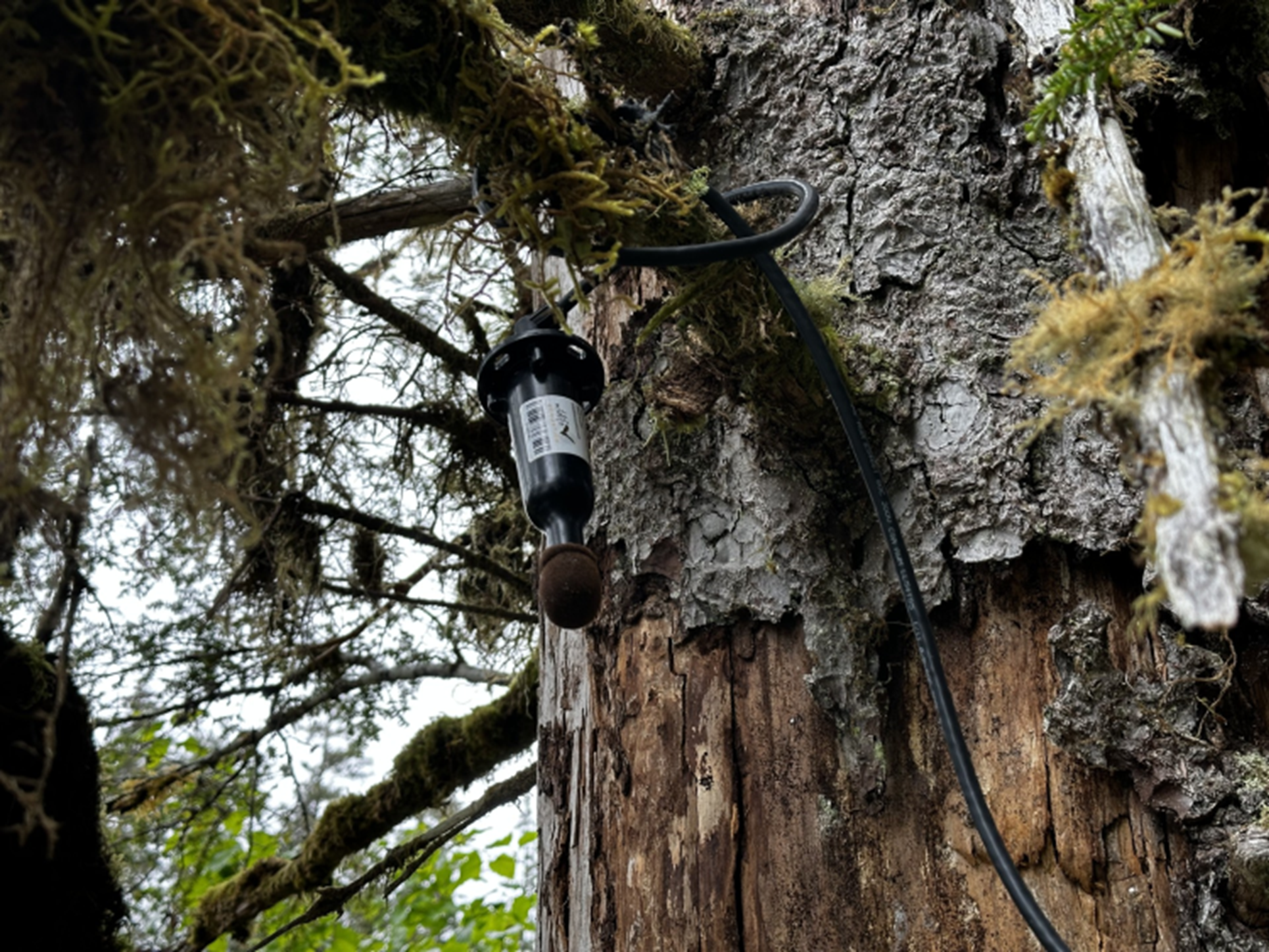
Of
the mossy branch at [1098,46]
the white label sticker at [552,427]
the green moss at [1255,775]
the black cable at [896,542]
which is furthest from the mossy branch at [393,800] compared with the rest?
the mossy branch at [1098,46]

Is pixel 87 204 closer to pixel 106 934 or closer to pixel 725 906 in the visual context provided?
pixel 725 906

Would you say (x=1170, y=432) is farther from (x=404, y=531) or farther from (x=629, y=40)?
(x=404, y=531)

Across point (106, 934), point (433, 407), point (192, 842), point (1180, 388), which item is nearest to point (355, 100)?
point (1180, 388)

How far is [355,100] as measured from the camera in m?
1.20

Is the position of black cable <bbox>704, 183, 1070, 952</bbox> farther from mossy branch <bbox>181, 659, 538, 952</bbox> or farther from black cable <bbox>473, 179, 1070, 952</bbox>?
mossy branch <bbox>181, 659, 538, 952</bbox>

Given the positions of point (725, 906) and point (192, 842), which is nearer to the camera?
point (725, 906)

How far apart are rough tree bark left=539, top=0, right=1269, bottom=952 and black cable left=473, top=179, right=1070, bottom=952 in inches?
3.7

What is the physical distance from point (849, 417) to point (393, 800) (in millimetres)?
2135

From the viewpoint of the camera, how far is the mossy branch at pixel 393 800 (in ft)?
9.70

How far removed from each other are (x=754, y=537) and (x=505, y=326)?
163cm

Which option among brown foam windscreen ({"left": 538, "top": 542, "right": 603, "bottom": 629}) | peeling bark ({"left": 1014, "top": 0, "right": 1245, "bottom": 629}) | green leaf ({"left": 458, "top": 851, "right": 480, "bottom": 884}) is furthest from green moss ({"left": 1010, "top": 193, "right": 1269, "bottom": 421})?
green leaf ({"left": 458, "top": 851, "right": 480, "bottom": 884})

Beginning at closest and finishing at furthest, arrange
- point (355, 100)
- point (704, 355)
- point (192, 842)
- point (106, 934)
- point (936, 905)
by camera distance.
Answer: point (355, 100), point (936, 905), point (704, 355), point (106, 934), point (192, 842)

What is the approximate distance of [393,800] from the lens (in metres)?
2.96

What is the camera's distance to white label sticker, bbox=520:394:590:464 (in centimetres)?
135
